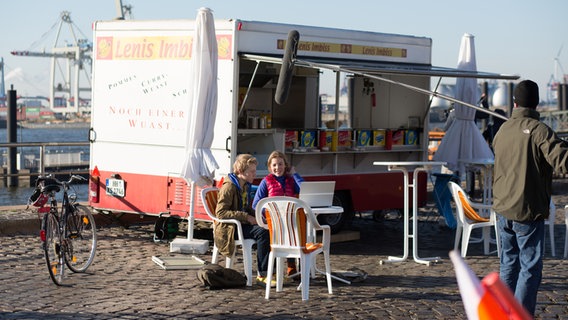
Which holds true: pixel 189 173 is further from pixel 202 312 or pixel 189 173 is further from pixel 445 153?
pixel 445 153

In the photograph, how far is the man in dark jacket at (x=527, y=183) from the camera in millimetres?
6621

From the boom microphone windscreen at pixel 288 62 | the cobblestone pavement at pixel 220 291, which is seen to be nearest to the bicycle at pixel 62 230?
the cobblestone pavement at pixel 220 291

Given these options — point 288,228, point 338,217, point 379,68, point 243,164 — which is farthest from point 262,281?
point 379,68

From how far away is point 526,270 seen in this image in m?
6.66

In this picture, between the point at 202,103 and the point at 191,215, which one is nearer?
the point at 202,103

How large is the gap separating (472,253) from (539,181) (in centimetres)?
474

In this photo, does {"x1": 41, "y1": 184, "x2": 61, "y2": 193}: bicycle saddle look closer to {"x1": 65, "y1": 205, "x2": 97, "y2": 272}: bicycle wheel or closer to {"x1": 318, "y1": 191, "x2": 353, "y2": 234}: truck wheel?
{"x1": 65, "y1": 205, "x2": 97, "y2": 272}: bicycle wheel

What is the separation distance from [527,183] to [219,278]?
313 centimetres

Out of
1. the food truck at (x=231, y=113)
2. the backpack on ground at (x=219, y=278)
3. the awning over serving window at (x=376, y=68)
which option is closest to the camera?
the backpack on ground at (x=219, y=278)

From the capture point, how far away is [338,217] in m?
12.1

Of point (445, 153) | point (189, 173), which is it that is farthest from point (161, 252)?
point (445, 153)

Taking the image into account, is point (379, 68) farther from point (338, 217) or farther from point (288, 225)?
point (288, 225)

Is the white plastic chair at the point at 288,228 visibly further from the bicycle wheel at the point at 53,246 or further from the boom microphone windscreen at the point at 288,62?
the boom microphone windscreen at the point at 288,62

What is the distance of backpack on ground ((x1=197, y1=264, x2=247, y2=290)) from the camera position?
866 centimetres
